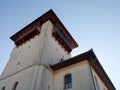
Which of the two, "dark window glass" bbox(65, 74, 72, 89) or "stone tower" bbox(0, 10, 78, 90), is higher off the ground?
"stone tower" bbox(0, 10, 78, 90)

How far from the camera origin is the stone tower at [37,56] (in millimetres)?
11340

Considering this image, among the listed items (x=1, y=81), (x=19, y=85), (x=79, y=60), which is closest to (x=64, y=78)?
(x=79, y=60)

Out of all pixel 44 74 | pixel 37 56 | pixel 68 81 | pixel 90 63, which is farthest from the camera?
pixel 37 56

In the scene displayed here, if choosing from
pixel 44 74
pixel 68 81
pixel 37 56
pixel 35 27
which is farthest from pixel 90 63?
pixel 35 27

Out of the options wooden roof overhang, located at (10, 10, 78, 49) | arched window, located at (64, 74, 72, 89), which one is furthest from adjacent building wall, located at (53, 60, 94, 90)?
wooden roof overhang, located at (10, 10, 78, 49)

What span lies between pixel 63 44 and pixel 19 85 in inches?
373

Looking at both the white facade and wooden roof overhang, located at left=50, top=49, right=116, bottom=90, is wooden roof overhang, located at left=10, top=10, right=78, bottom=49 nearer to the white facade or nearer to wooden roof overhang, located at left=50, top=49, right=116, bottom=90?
the white facade

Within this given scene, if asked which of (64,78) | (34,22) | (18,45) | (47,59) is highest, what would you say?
(34,22)

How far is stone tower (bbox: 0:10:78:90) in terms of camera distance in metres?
11.3

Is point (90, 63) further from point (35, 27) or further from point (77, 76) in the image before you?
point (35, 27)

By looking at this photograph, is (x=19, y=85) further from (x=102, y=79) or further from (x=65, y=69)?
(x=102, y=79)

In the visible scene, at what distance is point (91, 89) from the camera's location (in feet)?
30.3

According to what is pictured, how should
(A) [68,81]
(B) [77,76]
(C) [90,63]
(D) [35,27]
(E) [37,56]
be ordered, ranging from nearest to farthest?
1. (B) [77,76]
2. (A) [68,81]
3. (C) [90,63]
4. (E) [37,56]
5. (D) [35,27]

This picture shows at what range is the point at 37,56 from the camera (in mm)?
13164
